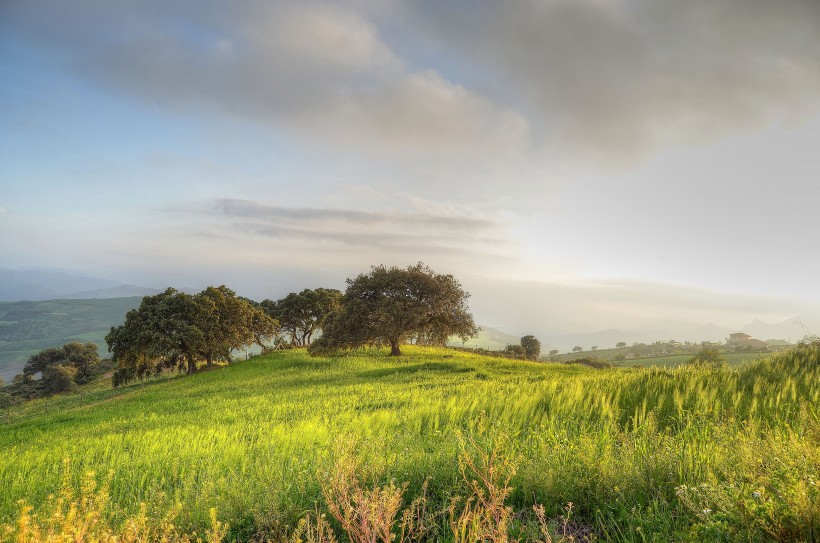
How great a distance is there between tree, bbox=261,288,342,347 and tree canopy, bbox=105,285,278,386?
13.5m

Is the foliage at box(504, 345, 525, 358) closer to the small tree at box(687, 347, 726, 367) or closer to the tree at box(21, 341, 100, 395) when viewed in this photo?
the small tree at box(687, 347, 726, 367)

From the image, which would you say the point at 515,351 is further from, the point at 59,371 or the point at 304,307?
the point at 59,371

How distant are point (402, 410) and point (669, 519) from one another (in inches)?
306

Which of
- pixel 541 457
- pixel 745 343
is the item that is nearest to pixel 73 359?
pixel 541 457

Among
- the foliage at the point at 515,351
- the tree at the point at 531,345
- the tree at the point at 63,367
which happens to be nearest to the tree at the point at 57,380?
the tree at the point at 63,367

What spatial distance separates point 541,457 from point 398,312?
29951 millimetres

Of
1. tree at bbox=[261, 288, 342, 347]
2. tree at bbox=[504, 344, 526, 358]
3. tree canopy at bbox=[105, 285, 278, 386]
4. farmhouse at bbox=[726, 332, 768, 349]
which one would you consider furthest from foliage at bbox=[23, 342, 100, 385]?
farmhouse at bbox=[726, 332, 768, 349]

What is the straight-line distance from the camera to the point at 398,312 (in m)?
35.3

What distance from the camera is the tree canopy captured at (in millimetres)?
40031

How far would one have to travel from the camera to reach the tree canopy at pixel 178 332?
1576 inches

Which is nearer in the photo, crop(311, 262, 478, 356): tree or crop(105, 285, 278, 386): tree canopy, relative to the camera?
crop(311, 262, 478, 356): tree

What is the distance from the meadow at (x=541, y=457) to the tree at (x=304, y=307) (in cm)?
4701

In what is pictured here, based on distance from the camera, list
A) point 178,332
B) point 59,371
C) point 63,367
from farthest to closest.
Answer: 1. point 63,367
2. point 59,371
3. point 178,332

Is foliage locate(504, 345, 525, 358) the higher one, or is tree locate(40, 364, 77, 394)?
foliage locate(504, 345, 525, 358)
